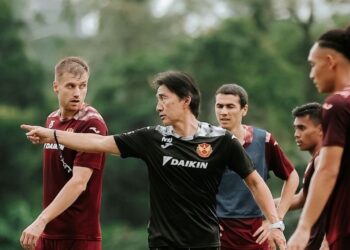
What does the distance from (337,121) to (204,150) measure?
169 cm

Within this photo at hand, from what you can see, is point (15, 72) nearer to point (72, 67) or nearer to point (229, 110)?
point (229, 110)

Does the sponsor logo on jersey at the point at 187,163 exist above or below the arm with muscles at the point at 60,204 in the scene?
above

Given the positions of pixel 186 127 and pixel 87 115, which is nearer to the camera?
pixel 186 127

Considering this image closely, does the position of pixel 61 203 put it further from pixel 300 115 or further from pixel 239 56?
pixel 239 56

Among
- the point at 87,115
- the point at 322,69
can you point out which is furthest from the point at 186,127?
the point at 322,69

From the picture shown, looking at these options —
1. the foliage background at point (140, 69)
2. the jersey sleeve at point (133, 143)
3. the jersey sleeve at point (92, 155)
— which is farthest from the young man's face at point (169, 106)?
the foliage background at point (140, 69)

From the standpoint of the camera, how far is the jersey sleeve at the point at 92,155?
8359 millimetres

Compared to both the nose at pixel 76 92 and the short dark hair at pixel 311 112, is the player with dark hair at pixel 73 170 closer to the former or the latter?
the nose at pixel 76 92

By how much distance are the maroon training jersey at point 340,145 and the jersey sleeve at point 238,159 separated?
1.36 m

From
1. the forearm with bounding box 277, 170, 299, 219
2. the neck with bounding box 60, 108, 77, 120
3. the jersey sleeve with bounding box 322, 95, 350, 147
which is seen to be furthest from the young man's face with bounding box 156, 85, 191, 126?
the jersey sleeve with bounding box 322, 95, 350, 147

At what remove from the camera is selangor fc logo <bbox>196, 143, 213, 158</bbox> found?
807cm

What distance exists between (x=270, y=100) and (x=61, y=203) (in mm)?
30684

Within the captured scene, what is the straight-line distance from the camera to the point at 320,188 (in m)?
6.55

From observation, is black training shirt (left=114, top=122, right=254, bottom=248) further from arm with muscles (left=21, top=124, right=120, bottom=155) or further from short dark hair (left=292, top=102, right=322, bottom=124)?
short dark hair (left=292, top=102, right=322, bottom=124)
